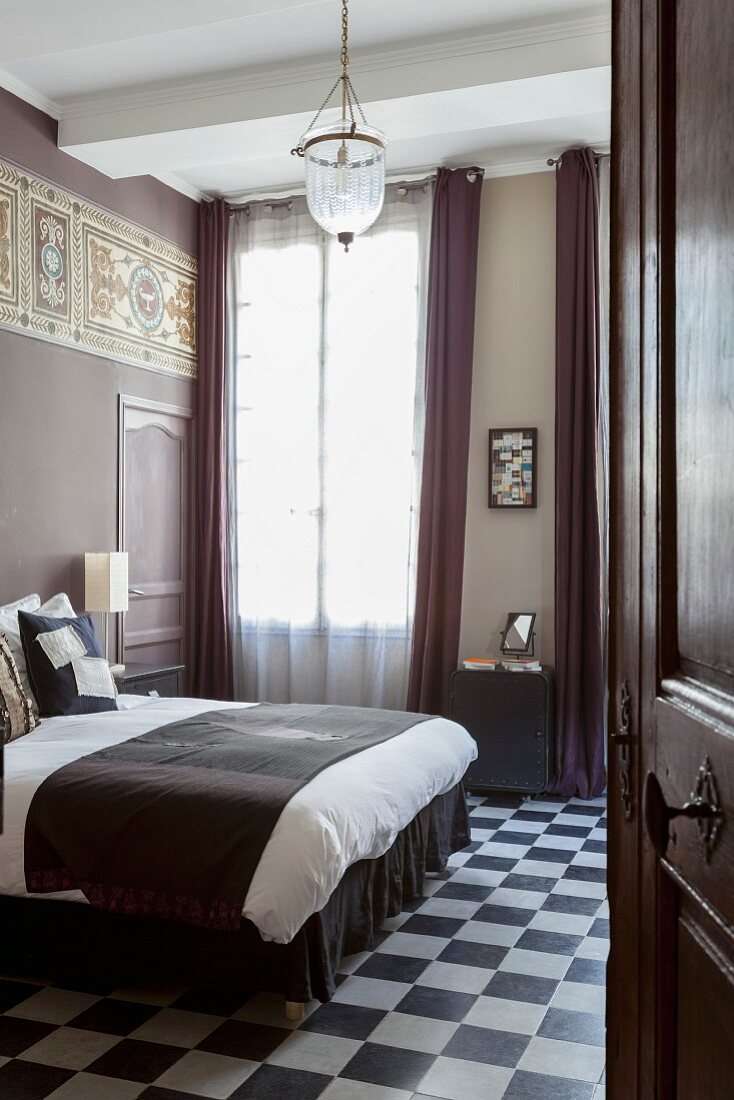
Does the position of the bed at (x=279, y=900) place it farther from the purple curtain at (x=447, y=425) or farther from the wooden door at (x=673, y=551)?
the purple curtain at (x=447, y=425)

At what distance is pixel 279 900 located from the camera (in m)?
2.73

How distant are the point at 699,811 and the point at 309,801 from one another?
2.24m

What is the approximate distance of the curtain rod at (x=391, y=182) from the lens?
233 inches

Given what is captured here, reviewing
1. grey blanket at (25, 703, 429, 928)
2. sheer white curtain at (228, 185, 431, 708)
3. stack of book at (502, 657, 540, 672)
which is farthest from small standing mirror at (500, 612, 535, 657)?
grey blanket at (25, 703, 429, 928)

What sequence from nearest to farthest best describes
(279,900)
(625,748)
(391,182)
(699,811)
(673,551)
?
(699,811)
(673,551)
(625,748)
(279,900)
(391,182)

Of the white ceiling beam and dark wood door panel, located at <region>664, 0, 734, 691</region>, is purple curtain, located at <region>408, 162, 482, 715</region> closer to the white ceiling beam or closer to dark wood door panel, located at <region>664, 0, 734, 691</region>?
the white ceiling beam

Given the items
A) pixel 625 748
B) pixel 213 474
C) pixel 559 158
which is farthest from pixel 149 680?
pixel 625 748

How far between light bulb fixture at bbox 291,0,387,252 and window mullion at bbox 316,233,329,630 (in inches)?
96.2

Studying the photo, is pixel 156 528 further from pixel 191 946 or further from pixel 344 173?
pixel 191 946

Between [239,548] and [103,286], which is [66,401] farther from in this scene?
[239,548]

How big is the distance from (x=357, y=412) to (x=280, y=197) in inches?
58.6

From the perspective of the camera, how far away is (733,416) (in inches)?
30.8

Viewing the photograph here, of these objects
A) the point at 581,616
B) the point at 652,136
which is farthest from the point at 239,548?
the point at 652,136

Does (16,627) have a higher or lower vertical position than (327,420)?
lower
